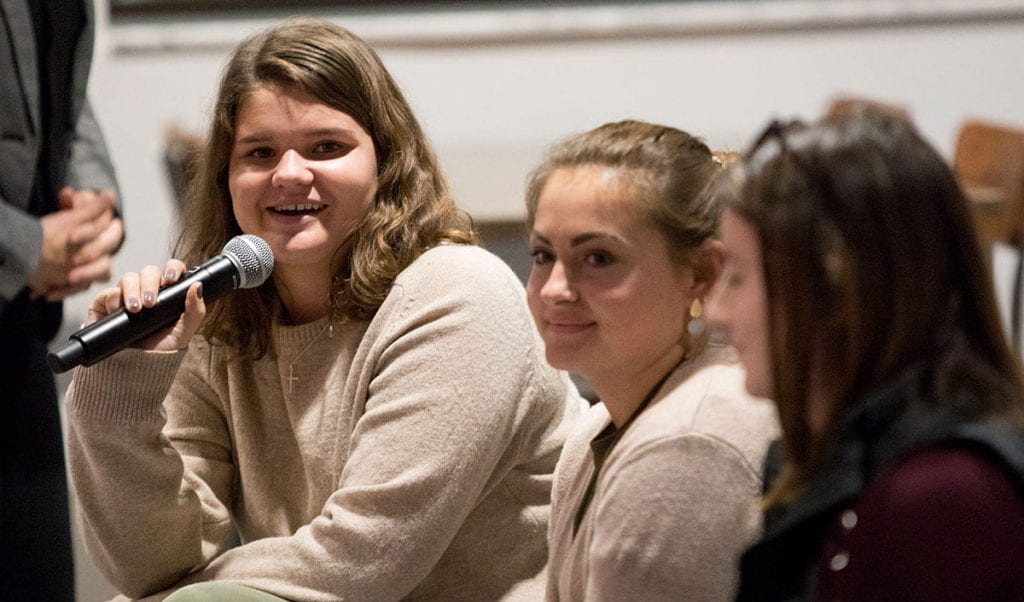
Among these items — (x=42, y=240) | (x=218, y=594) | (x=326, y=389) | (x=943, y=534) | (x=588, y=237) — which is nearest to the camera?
(x=943, y=534)

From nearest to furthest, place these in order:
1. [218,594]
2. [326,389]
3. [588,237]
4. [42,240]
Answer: [588,237], [218,594], [326,389], [42,240]

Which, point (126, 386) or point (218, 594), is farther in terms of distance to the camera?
point (126, 386)

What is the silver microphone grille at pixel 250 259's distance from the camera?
1.65m

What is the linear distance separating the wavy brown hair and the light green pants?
1.20 feet

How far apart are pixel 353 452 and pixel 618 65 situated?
2805mm

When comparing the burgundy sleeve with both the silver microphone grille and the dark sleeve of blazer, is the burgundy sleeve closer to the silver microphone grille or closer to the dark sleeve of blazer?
the silver microphone grille

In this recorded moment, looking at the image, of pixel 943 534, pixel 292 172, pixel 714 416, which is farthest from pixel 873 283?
pixel 292 172

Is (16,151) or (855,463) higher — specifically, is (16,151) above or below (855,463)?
below

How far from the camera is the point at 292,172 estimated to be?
1.73m

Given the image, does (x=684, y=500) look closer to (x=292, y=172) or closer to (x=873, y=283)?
(x=873, y=283)

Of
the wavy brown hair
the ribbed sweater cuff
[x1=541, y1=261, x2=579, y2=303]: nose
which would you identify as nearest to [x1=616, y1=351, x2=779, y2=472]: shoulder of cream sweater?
[x1=541, y1=261, x2=579, y2=303]: nose

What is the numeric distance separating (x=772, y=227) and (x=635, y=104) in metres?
3.32

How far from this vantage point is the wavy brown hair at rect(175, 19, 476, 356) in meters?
1.76

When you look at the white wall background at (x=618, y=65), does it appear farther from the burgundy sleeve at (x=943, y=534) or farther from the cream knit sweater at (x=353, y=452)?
the burgundy sleeve at (x=943, y=534)
